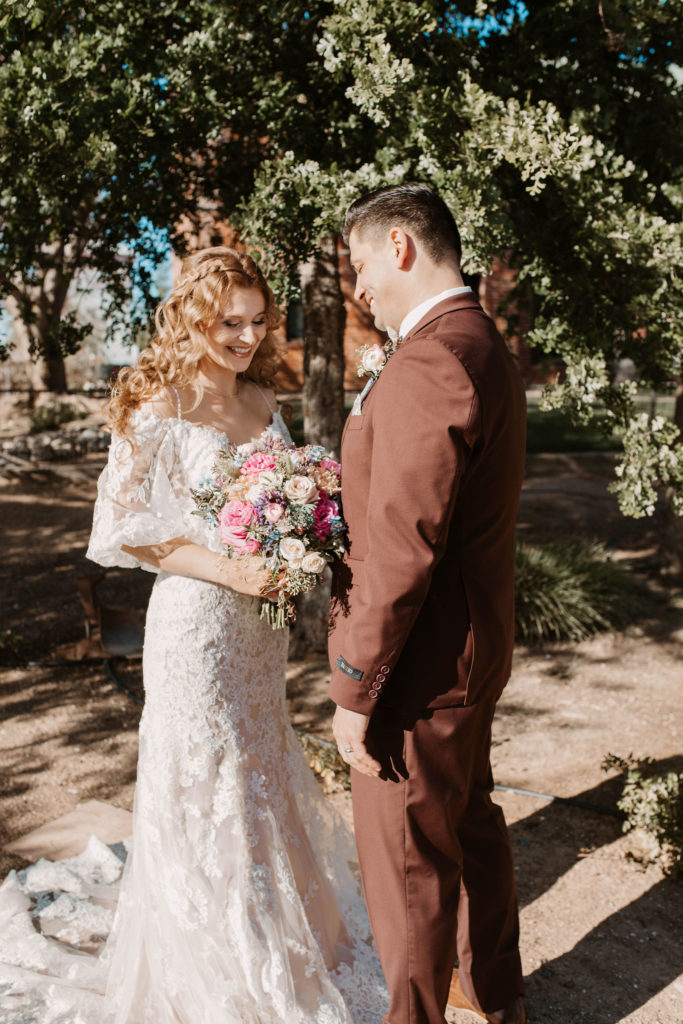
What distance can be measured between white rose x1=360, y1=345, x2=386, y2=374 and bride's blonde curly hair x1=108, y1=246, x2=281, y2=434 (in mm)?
461

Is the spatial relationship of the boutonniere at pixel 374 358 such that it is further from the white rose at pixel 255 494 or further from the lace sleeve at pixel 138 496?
the lace sleeve at pixel 138 496

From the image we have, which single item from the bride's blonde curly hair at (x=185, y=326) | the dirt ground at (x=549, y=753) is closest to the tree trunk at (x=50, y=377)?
the dirt ground at (x=549, y=753)

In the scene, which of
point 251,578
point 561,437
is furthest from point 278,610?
point 561,437

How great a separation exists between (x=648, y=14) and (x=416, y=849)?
3.83 meters

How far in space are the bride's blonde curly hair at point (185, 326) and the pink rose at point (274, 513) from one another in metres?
0.62

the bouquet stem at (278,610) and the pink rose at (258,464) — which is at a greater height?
the pink rose at (258,464)

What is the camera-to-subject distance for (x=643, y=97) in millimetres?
4672

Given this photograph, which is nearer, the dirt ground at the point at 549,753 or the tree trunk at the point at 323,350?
the dirt ground at the point at 549,753

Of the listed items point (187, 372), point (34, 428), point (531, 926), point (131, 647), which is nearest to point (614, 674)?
point (531, 926)

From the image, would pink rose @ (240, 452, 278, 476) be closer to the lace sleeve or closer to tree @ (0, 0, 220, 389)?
the lace sleeve

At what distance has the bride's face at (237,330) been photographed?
9.14 ft

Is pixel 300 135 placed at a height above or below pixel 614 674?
above

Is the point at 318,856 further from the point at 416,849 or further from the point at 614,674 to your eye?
the point at 614,674

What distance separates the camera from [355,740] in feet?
7.61
